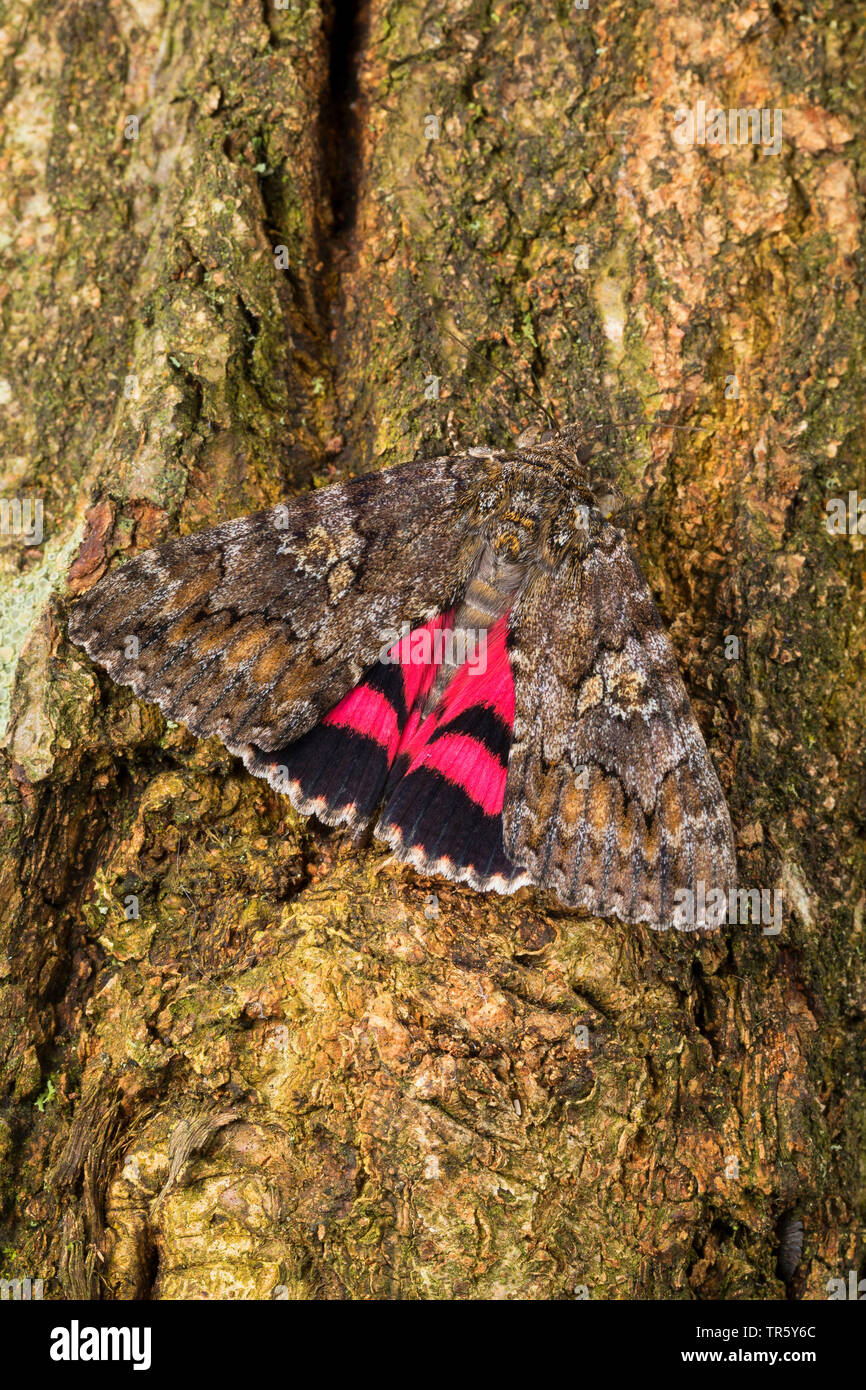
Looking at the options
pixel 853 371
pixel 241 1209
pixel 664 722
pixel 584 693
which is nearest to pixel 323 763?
pixel 584 693

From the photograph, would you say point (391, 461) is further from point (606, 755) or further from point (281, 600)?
point (606, 755)

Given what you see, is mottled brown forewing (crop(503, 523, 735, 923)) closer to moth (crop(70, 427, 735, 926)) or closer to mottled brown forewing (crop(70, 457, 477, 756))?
moth (crop(70, 427, 735, 926))

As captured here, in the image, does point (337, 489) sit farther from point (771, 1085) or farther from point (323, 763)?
point (771, 1085)

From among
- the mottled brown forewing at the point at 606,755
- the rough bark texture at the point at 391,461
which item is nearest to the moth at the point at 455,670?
the mottled brown forewing at the point at 606,755

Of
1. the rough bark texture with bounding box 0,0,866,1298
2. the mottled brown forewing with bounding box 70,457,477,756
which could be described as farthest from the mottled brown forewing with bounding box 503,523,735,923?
the mottled brown forewing with bounding box 70,457,477,756

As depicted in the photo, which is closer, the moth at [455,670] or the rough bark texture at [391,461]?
the rough bark texture at [391,461]

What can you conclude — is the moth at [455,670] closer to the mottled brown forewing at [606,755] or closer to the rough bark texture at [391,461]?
the mottled brown forewing at [606,755]
